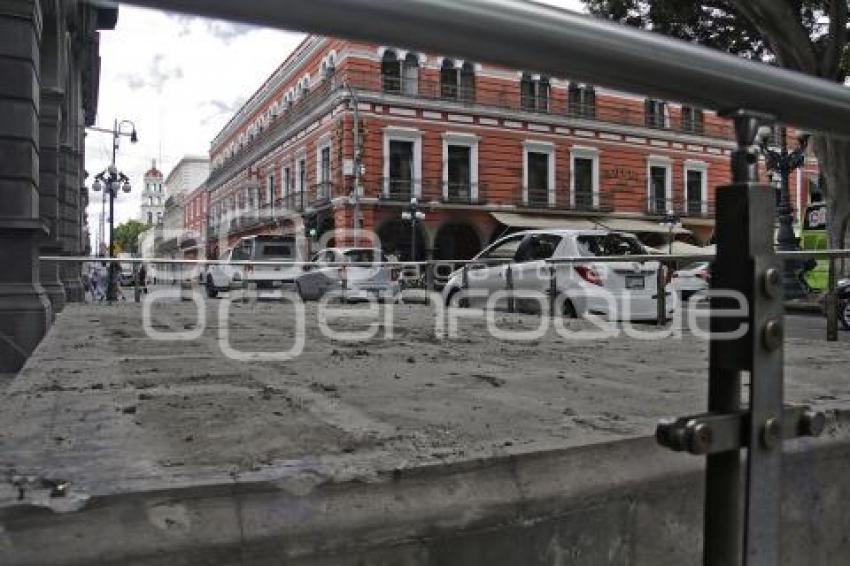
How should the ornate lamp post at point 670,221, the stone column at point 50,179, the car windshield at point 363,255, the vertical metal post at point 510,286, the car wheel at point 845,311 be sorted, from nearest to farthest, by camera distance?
the stone column at point 50,179, the vertical metal post at point 510,286, the car wheel at point 845,311, the car windshield at point 363,255, the ornate lamp post at point 670,221

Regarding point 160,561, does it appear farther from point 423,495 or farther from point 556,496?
point 556,496

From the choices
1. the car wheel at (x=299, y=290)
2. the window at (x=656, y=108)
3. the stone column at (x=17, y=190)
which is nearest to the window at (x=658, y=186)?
the car wheel at (x=299, y=290)

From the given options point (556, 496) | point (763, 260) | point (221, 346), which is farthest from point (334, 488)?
point (221, 346)

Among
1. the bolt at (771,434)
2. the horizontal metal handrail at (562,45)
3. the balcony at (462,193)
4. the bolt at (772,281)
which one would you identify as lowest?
the bolt at (771,434)

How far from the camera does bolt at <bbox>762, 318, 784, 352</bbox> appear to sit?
1.25 m

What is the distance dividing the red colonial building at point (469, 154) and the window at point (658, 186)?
7 centimetres

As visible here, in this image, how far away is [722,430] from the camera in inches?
47.7

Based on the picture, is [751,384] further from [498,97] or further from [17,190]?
[498,97]

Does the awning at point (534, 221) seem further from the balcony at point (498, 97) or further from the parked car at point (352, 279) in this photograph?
the parked car at point (352, 279)

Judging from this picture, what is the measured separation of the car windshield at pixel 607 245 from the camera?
35.3ft

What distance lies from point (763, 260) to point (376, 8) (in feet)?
2.42

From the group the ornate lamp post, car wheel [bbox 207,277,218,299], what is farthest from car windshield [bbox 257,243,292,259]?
the ornate lamp post

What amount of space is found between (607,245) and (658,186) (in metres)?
25.4

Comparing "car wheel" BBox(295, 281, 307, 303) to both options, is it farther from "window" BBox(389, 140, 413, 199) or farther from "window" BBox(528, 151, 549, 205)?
"window" BBox(528, 151, 549, 205)
